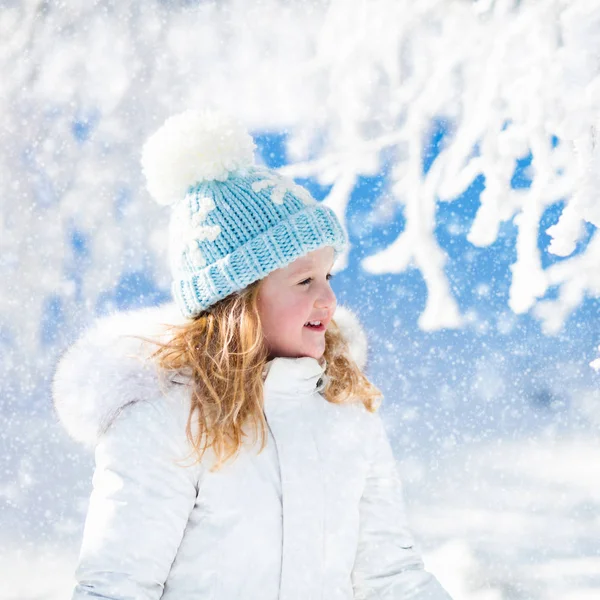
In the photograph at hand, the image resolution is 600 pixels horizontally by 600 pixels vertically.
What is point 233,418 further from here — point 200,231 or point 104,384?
point 200,231

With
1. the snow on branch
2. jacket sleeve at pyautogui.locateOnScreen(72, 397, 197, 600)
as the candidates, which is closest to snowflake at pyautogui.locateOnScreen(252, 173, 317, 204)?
jacket sleeve at pyautogui.locateOnScreen(72, 397, 197, 600)

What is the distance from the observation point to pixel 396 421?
3.23m

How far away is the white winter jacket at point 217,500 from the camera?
3.47ft

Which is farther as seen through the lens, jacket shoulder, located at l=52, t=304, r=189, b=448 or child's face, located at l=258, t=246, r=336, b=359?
child's face, located at l=258, t=246, r=336, b=359

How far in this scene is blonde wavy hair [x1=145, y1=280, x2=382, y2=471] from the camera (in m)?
1.15

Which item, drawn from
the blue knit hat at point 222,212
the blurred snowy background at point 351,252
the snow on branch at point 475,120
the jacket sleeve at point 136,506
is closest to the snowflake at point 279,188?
the blue knit hat at point 222,212

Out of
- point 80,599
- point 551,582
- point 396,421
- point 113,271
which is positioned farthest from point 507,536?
point 80,599

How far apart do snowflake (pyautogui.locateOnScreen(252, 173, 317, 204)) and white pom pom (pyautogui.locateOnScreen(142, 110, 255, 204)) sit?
56mm

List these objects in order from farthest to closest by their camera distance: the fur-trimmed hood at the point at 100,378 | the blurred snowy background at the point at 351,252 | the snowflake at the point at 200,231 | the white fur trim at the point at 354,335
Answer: the blurred snowy background at the point at 351,252 → the white fur trim at the point at 354,335 → the snowflake at the point at 200,231 → the fur-trimmed hood at the point at 100,378

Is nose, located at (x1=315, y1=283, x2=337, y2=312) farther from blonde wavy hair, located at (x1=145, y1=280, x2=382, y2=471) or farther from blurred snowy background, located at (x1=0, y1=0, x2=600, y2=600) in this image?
blurred snowy background, located at (x1=0, y1=0, x2=600, y2=600)

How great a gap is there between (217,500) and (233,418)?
0.12 meters

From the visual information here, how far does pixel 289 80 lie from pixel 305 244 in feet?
7.30

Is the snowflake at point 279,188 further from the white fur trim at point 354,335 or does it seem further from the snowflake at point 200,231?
the white fur trim at point 354,335

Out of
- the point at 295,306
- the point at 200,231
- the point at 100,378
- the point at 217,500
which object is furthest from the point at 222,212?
the point at 217,500
